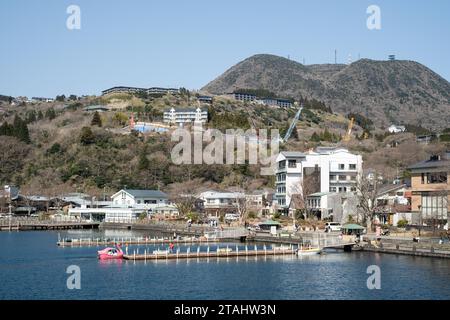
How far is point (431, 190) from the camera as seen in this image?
5391 cm

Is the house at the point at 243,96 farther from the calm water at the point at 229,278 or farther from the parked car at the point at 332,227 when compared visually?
the calm water at the point at 229,278

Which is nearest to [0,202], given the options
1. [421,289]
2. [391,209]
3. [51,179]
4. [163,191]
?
[51,179]

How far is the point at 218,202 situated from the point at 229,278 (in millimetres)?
53427

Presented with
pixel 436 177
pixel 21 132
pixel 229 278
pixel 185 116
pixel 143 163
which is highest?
pixel 185 116

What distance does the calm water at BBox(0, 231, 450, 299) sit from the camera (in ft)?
106

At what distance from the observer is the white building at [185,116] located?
14225 cm

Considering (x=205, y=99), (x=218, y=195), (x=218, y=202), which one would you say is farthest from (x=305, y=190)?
(x=205, y=99)

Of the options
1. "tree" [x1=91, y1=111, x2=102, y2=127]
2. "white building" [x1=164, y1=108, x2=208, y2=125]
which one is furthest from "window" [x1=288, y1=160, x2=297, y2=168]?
"tree" [x1=91, y1=111, x2=102, y2=127]

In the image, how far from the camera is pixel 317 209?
70.8 m

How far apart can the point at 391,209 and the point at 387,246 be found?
14.0 m

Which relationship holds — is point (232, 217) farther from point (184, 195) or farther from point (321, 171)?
point (184, 195)

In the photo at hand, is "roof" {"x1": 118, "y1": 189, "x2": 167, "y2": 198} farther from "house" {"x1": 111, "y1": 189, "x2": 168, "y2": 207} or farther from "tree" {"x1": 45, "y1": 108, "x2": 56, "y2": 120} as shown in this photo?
"tree" {"x1": 45, "y1": 108, "x2": 56, "y2": 120}

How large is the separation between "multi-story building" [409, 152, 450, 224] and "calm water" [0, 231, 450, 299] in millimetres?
9308
